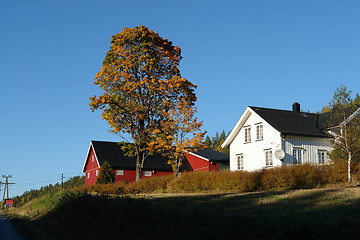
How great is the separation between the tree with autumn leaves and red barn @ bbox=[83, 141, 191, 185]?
15.2m

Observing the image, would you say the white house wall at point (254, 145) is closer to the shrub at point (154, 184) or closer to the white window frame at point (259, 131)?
the white window frame at point (259, 131)

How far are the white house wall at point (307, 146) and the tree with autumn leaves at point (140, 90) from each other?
7830 mm

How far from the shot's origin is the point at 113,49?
1535 inches

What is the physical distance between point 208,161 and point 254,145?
16425 mm

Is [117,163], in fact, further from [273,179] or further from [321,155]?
[273,179]

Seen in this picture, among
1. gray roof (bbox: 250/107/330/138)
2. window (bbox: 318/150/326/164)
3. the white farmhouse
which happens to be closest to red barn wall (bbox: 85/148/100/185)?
the white farmhouse

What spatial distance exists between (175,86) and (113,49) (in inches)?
266

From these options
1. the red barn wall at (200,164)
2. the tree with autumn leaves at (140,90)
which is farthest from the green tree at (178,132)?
the red barn wall at (200,164)

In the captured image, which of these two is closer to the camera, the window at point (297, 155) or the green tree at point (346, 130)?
the green tree at point (346, 130)

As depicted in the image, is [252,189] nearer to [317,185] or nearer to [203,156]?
[317,185]

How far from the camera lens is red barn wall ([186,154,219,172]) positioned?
2092 inches

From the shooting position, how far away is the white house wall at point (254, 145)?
34.8m

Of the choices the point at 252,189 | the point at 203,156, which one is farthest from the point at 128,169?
the point at 252,189

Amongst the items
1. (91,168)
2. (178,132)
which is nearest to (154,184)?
(178,132)
